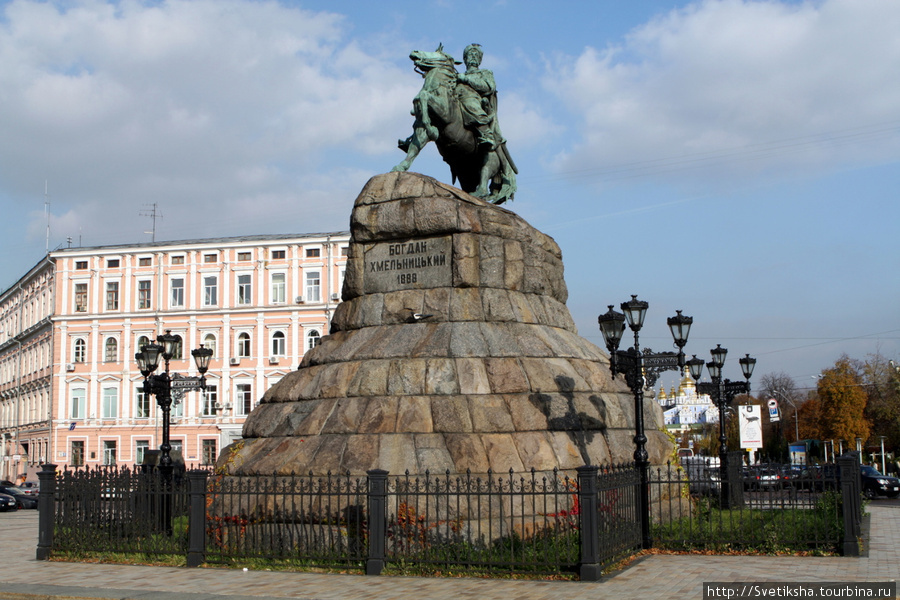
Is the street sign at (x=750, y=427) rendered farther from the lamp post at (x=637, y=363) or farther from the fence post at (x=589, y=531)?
the fence post at (x=589, y=531)

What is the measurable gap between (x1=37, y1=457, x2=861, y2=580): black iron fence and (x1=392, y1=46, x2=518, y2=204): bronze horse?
698cm

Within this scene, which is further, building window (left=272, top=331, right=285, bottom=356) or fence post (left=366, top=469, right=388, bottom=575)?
building window (left=272, top=331, right=285, bottom=356)

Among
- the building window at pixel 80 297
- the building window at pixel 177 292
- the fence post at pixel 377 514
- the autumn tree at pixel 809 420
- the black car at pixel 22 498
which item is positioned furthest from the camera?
the autumn tree at pixel 809 420

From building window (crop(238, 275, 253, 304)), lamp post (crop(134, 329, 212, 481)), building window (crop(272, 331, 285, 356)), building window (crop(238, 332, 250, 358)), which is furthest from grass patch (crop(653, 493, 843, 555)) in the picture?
building window (crop(238, 275, 253, 304))

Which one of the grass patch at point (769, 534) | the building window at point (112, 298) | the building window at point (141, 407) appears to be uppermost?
the building window at point (112, 298)

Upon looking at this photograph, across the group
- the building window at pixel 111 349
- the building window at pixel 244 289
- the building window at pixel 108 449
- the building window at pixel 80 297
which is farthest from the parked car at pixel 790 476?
the building window at pixel 80 297

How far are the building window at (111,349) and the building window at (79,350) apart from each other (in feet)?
4.71

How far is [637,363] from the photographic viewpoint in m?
13.9

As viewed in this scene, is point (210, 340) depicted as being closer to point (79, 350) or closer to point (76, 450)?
point (79, 350)

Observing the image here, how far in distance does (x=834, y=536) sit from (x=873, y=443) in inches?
2407

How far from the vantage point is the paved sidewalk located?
32.9 ft

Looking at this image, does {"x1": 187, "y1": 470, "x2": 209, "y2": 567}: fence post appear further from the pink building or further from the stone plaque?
the pink building

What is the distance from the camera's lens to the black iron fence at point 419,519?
37.4 feet

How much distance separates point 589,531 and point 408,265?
6722 millimetres
